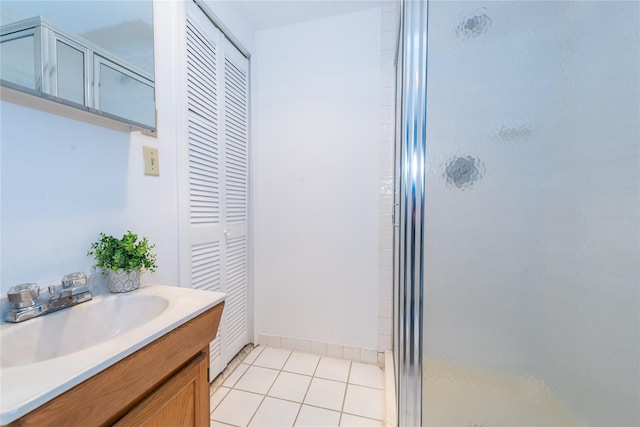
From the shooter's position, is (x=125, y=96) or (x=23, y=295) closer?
(x=23, y=295)

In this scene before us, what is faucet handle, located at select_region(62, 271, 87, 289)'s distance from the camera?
2.40ft

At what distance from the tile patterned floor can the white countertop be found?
0.90 meters

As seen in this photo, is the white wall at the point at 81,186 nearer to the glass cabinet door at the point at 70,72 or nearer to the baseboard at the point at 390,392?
the glass cabinet door at the point at 70,72

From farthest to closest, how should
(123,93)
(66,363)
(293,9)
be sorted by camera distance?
(293,9)
(123,93)
(66,363)

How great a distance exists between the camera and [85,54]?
2.61 feet

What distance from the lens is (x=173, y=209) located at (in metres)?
1.17

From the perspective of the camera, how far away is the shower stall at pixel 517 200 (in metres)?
0.78

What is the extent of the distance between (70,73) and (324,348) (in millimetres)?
1921

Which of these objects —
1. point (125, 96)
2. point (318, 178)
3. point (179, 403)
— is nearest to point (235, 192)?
point (318, 178)

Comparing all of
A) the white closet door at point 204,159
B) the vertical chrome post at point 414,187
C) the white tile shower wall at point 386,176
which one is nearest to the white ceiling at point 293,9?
the white tile shower wall at point 386,176

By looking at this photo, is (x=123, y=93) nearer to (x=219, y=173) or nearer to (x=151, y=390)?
(x=219, y=173)

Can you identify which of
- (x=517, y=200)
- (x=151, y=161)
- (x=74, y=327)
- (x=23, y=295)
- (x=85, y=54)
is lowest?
(x=74, y=327)

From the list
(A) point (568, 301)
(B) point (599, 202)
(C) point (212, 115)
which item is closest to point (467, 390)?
(A) point (568, 301)

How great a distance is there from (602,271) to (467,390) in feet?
2.00
